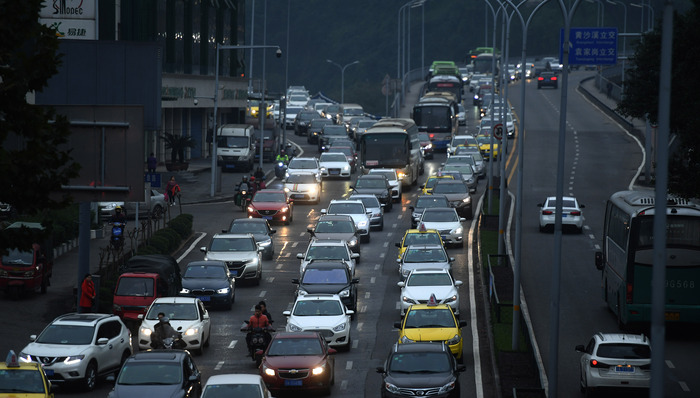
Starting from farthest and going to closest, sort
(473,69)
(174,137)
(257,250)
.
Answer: (473,69) < (174,137) < (257,250)

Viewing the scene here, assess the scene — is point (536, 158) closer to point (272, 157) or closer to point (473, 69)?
point (272, 157)

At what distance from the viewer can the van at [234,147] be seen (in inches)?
2899

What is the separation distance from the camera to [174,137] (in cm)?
7444

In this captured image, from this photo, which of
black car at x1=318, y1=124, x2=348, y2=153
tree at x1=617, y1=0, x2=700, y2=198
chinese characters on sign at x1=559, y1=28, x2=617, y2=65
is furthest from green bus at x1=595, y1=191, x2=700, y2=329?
black car at x1=318, y1=124, x2=348, y2=153

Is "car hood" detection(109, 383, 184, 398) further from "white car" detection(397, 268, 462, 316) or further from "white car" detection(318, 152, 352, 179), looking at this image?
"white car" detection(318, 152, 352, 179)

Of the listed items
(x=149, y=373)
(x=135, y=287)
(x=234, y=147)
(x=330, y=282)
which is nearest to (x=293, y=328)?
(x=330, y=282)

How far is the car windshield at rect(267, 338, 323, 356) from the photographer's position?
26.4m

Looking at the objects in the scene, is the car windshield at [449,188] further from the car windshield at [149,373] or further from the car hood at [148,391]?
the car hood at [148,391]

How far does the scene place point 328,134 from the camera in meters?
84.4

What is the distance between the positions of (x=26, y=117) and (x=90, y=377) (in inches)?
413

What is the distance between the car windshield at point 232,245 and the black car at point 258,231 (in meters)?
3.51

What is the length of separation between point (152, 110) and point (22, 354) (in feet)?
46.2

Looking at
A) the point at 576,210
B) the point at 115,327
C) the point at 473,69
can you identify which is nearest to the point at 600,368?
the point at 115,327

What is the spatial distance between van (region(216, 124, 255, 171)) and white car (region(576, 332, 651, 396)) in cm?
4987
